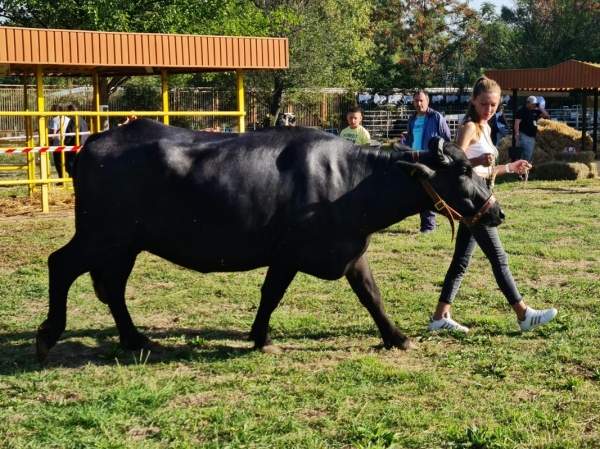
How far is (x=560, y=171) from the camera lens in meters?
19.7

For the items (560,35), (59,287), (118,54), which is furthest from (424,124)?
(560,35)

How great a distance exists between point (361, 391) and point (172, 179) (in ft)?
6.52

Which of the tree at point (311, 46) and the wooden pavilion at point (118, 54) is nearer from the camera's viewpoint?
the wooden pavilion at point (118, 54)

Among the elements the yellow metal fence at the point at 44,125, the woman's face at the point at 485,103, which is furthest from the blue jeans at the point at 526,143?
the woman's face at the point at 485,103

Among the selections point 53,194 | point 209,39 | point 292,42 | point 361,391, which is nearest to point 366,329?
point 361,391

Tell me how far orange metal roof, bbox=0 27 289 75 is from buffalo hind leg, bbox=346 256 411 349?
9030 mm

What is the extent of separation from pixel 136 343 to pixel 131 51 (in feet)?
30.3

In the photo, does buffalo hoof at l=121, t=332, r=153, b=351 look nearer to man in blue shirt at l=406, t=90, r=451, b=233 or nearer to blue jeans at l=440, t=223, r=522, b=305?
blue jeans at l=440, t=223, r=522, b=305

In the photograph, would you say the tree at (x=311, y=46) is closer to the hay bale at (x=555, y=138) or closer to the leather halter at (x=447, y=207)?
the hay bale at (x=555, y=138)

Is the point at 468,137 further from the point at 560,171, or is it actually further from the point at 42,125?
the point at 560,171

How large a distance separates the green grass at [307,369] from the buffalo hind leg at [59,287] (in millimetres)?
175

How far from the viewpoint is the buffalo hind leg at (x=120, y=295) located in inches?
248

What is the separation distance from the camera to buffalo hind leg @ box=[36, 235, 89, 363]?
6.13 m

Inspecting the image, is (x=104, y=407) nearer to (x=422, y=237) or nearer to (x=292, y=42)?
(x=422, y=237)
